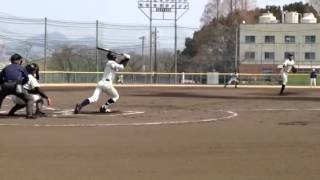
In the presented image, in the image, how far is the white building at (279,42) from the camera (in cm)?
9881

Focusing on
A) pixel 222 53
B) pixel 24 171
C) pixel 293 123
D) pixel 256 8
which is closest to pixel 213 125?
pixel 293 123

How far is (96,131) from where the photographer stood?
40.1 feet

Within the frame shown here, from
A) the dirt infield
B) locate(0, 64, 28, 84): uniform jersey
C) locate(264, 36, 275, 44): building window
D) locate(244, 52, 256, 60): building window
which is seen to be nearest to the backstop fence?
locate(244, 52, 256, 60): building window

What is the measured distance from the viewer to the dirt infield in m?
7.79

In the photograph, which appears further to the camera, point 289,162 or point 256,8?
point 256,8

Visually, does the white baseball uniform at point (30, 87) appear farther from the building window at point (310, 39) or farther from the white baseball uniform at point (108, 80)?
the building window at point (310, 39)

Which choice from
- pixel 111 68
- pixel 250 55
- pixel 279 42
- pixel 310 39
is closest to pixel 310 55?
pixel 310 39

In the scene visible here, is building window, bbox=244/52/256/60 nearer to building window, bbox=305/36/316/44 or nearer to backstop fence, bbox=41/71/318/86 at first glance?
building window, bbox=305/36/316/44

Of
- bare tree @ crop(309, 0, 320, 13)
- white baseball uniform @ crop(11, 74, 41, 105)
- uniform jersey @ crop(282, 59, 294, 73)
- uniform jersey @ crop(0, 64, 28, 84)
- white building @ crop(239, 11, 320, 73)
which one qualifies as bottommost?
white baseball uniform @ crop(11, 74, 41, 105)

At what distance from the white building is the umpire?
84002mm

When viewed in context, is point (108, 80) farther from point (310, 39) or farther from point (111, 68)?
point (310, 39)

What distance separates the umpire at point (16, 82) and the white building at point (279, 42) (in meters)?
84.0

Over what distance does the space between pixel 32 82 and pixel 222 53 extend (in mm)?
78970

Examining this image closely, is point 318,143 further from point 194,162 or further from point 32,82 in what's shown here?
point 32,82
